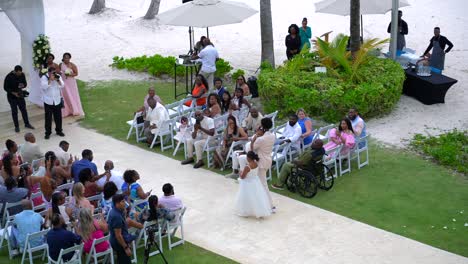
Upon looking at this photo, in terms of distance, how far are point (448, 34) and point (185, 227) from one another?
15.3m

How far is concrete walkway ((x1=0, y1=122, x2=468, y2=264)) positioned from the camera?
11.8 metres

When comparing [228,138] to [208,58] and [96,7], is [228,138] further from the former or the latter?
[96,7]

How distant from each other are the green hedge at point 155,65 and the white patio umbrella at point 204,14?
2.33 meters

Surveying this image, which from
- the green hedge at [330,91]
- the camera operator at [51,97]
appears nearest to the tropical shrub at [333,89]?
the green hedge at [330,91]

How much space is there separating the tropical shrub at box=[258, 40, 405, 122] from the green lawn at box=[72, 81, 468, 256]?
1426 millimetres

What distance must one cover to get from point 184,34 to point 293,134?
1281 centimetres

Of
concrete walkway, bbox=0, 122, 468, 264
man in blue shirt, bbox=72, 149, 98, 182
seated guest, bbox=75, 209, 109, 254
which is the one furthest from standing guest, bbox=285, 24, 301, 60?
seated guest, bbox=75, 209, 109, 254

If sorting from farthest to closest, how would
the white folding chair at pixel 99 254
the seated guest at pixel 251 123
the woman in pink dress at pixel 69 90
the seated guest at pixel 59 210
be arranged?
the woman in pink dress at pixel 69 90 → the seated guest at pixel 251 123 → the seated guest at pixel 59 210 → the white folding chair at pixel 99 254

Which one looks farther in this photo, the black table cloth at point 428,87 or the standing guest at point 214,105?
the black table cloth at point 428,87

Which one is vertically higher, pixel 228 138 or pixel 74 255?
pixel 228 138

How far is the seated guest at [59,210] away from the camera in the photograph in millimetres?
11469

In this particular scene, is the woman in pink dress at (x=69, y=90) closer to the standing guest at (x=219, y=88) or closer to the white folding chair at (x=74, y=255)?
the standing guest at (x=219, y=88)

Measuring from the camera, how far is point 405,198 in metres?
13.8

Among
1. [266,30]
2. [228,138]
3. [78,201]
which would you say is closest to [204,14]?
[266,30]
